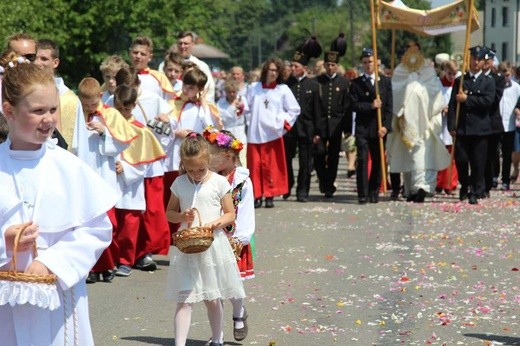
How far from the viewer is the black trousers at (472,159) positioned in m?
19.0

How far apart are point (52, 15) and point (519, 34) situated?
8260cm

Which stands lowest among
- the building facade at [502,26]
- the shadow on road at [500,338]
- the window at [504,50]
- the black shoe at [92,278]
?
the shadow on road at [500,338]

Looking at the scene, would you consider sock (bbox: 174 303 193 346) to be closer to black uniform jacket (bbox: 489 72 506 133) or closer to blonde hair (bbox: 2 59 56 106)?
blonde hair (bbox: 2 59 56 106)

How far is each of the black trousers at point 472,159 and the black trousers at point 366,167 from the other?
1.16 m

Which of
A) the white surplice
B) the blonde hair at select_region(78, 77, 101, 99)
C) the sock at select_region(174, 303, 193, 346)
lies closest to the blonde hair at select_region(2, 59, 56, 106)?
the white surplice

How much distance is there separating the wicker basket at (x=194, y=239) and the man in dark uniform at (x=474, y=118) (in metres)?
11.4

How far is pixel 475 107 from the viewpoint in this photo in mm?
18938

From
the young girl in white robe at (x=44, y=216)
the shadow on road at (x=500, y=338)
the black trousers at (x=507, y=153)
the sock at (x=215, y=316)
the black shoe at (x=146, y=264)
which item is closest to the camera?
the young girl in white robe at (x=44, y=216)

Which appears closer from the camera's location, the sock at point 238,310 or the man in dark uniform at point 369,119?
the sock at point 238,310

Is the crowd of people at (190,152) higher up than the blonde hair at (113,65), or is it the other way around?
the blonde hair at (113,65)

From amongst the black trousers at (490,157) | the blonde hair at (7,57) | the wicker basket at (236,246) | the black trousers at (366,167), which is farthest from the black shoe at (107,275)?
the black trousers at (490,157)

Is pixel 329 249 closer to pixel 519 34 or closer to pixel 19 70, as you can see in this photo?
pixel 19 70

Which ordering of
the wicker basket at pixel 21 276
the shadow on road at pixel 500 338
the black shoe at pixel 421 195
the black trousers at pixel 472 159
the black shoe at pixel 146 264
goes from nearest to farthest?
the wicker basket at pixel 21 276 → the shadow on road at pixel 500 338 → the black shoe at pixel 146 264 → the black trousers at pixel 472 159 → the black shoe at pixel 421 195

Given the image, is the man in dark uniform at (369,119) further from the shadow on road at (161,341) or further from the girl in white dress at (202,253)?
the girl in white dress at (202,253)
